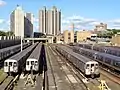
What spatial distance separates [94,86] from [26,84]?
736 centimetres

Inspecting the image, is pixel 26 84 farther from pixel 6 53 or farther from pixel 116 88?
pixel 6 53

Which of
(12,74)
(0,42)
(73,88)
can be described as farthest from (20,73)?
(0,42)

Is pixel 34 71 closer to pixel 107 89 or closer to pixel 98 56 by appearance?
pixel 107 89

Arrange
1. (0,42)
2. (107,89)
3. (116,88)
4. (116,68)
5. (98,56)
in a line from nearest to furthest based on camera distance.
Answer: (107,89)
(116,88)
(116,68)
(98,56)
(0,42)

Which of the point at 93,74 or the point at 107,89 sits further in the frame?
the point at 93,74

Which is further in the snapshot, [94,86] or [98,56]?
[98,56]

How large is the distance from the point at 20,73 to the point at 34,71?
2948 millimetres

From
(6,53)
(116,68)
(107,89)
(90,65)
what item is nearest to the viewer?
(107,89)

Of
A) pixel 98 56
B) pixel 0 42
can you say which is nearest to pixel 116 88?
pixel 98 56

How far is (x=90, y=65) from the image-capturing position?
34062 millimetres

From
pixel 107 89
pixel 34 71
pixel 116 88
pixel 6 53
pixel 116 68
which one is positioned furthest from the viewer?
pixel 6 53

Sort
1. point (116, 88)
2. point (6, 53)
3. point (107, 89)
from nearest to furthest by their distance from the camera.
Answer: point (107, 89) → point (116, 88) → point (6, 53)

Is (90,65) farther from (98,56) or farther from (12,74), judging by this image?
(98,56)

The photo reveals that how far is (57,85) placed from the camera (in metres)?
29.8
